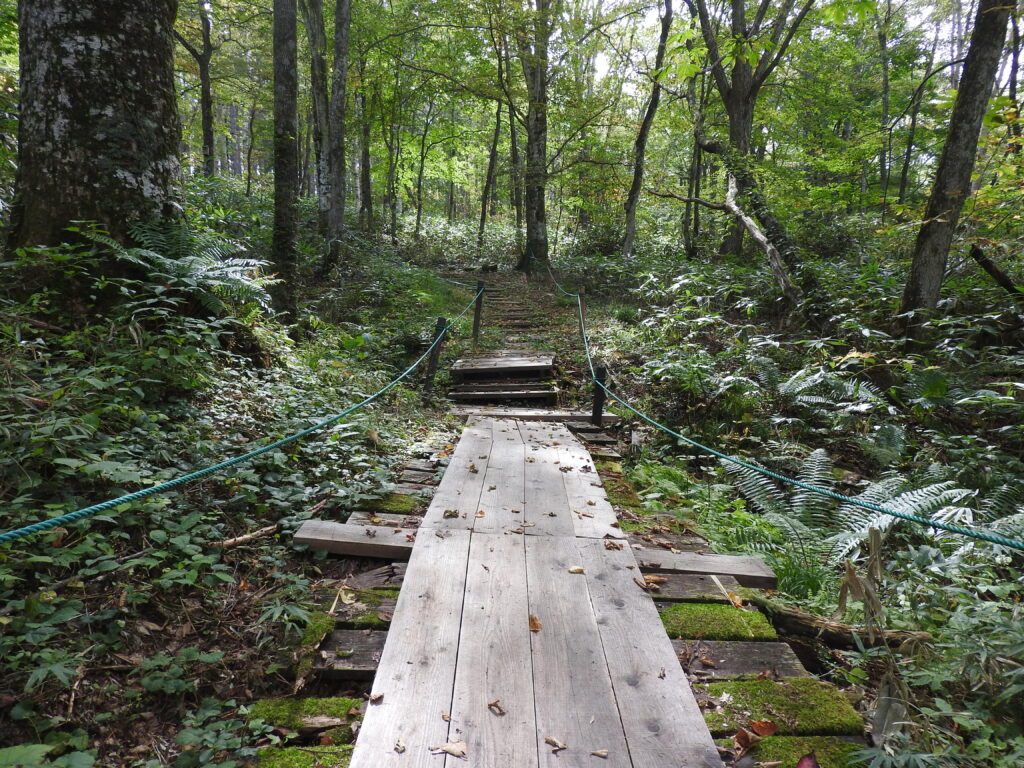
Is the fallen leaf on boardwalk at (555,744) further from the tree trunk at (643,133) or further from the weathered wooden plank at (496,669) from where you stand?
the tree trunk at (643,133)

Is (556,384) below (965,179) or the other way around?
below

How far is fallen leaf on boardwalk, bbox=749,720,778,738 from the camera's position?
1.95m

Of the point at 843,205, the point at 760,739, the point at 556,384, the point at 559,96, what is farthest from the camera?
the point at 559,96

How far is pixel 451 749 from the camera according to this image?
172 centimetres

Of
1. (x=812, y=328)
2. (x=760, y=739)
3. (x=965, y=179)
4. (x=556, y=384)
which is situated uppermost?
(x=965, y=179)

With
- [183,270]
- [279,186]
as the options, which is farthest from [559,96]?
[183,270]

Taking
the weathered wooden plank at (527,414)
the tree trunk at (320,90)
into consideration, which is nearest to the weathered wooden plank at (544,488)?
the weathered wooden plank at (527,414)

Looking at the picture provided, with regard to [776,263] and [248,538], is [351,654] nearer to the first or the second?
[248,538]

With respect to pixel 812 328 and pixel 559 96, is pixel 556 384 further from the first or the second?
pixel 559 96

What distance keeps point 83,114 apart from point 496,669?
199 inches

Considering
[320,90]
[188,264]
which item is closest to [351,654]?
[188,264]

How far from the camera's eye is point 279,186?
7.50m

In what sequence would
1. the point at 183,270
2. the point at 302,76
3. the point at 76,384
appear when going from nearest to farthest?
the point at 76,384 < the point at 183,270 < the point at 302,76

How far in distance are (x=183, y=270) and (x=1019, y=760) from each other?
18.5ft
